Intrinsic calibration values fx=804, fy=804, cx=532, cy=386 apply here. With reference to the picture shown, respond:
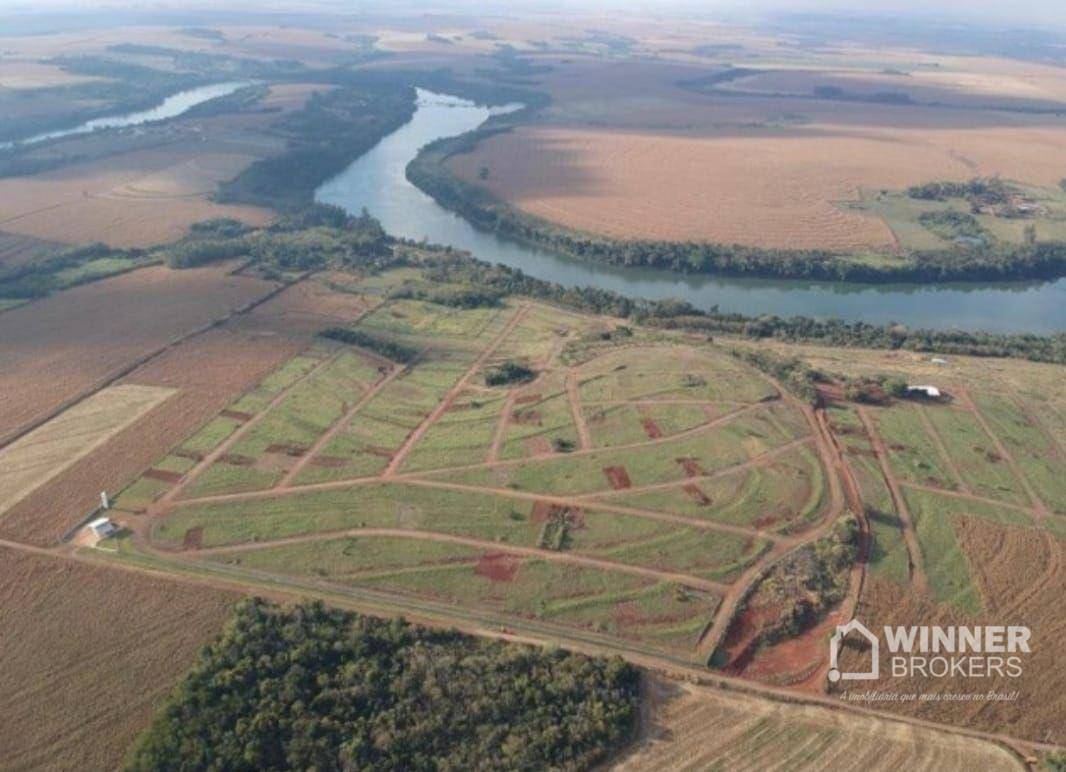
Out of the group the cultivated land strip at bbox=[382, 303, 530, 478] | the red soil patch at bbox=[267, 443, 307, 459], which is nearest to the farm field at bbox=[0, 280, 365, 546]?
the red soil patch at bbox=[267, 443, 307, 459]

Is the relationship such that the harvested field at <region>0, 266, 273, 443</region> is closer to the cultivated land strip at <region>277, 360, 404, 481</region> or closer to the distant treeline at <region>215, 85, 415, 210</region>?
the cultivated land strip at <region>277, 360, 404, 481</region>

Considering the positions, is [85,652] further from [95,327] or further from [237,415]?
[95,327]

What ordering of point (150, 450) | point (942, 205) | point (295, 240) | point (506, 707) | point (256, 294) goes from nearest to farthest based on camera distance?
point (506, 707)
point (150, 450)
point (256, 294)
point (295, 240)
point (942, 205)

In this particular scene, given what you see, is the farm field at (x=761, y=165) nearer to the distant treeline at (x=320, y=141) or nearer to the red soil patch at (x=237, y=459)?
the distant treeline at (x=320, y=141)

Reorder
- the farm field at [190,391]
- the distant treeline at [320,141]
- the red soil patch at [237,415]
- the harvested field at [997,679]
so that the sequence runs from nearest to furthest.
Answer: the harvested field at [997,679], the farm field at [190,391], the red soil patch at [237,415], the distant treeline at [320,141]

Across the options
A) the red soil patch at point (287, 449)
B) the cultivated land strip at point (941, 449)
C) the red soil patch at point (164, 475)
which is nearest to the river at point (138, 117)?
the red soil patch at point (164, 475)

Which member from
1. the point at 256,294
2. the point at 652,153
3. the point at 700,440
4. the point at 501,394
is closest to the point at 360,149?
the point at 652,153

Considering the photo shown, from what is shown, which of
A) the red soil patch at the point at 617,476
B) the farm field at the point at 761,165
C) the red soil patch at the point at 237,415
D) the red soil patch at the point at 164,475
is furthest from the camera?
the farm field at the point at 761,165

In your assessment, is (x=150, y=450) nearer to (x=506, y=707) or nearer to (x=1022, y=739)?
(x=506, y=707)
